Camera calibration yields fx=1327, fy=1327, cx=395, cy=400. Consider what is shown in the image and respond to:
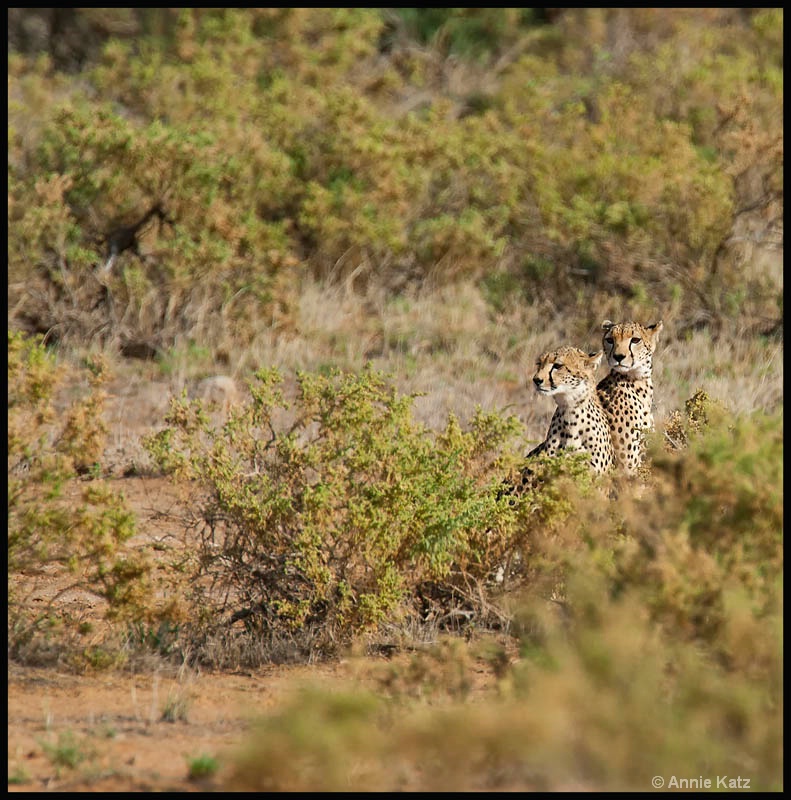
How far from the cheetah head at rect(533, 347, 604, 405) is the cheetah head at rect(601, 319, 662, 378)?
0.51 m

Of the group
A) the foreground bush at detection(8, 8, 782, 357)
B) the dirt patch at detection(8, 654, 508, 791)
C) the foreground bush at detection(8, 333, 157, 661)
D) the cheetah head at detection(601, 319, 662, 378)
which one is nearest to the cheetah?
the cheetah head at detection(601, 319, 662, 378)

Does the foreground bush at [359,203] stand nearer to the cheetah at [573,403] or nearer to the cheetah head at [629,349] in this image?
the cheetah head at [629,349]

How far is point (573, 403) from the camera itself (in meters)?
7.27

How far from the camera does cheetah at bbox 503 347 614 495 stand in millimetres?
7148

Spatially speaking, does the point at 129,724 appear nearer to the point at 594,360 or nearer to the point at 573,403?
the point at 573,403

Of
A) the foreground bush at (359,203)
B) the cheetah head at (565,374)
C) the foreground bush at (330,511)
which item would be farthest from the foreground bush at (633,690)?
the foreground bush at (359,203)

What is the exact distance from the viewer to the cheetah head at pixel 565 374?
713 cm

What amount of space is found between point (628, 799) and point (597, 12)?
1781 centimetres

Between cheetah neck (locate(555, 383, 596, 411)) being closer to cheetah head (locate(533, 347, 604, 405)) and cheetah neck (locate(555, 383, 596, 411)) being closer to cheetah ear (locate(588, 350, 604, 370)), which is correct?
cheetah head (locate(533, 347, 604, 405))

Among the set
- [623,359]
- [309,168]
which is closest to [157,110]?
[309,168]

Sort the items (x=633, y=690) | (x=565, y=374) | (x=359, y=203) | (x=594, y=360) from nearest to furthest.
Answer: (x=633, y=690) → (x=565, y=374) → (x=594, y=360) → (x=359, y=203)

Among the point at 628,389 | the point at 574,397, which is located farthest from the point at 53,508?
the point at 628,389

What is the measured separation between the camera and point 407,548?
6.13 m

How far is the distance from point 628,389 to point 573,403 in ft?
2.22
